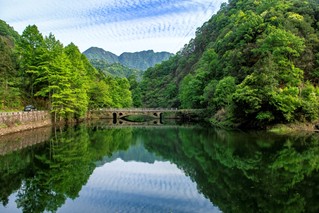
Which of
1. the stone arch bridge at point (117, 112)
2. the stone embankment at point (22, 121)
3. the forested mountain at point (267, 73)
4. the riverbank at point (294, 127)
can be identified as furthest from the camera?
the stone arch bridge at point (117, 112)

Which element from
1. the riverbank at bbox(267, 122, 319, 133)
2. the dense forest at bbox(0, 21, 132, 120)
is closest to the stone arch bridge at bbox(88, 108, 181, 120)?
the dense forest at bbox(0, 21, 132, 120)

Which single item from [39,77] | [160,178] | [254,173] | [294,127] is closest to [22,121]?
[39,77]

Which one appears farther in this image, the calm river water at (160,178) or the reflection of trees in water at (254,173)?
the calm river water at (160,178)

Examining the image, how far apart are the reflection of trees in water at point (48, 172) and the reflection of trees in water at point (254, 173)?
274 inches

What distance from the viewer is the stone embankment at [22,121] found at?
41.2 metres

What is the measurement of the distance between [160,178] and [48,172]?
292 inches

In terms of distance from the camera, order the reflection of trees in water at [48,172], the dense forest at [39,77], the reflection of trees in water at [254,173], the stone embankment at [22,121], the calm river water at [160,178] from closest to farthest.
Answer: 1. the reflection of trees in water at [254,173]
2. the calm river water at [160,178]
3. the reflection of trees in water at [48,172]
4. the stone embankment at [22,121]
5. the dense forest at [39,77]

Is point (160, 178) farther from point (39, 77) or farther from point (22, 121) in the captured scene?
point (39, 77)

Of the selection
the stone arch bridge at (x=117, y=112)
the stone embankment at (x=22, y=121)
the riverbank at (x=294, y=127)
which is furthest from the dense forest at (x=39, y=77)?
the riverbank at (x=294, y=127)

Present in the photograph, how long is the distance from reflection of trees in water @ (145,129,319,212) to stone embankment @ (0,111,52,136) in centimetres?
1921

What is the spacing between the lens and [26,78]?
61.6 meters

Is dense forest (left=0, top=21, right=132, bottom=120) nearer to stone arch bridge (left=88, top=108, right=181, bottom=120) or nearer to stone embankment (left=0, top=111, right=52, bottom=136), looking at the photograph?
stone embankment (left=0, top=111, right=52, bottom=136)

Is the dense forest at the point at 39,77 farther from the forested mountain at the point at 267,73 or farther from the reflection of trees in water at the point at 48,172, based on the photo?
the forested mountain at the point at 267,73

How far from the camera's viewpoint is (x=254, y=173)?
2109 centimetres
